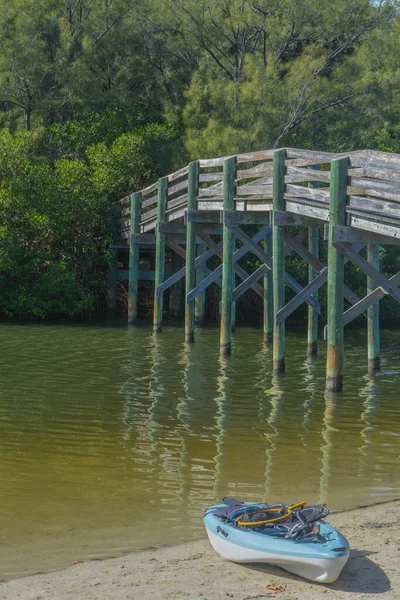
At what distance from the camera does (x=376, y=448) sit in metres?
9.55

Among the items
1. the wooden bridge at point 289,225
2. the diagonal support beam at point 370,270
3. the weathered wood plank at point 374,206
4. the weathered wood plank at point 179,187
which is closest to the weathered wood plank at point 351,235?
the wooden bridge at point 289,225

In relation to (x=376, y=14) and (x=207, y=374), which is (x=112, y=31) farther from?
(x=207, y=374)

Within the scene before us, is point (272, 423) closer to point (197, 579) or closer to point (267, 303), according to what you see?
point (197, 579)

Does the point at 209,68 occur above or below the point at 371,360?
above

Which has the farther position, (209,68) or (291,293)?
(209,68)

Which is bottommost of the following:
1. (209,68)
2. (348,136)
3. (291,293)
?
(291,293)

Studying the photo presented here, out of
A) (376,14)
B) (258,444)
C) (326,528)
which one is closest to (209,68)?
(376,14)

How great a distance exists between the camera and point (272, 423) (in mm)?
10828

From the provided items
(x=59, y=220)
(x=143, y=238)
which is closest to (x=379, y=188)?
(x=143, y=238)

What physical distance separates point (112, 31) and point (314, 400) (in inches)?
771

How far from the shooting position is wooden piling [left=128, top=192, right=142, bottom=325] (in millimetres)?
21609

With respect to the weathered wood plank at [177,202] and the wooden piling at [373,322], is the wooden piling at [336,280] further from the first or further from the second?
the weathered wood plank at [177,202]

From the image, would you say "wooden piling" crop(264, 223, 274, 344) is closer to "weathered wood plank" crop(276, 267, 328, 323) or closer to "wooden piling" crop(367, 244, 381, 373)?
"wooden piling" crop(367, 244, 381, 373)

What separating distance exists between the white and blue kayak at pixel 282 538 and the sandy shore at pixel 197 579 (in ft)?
0.30
